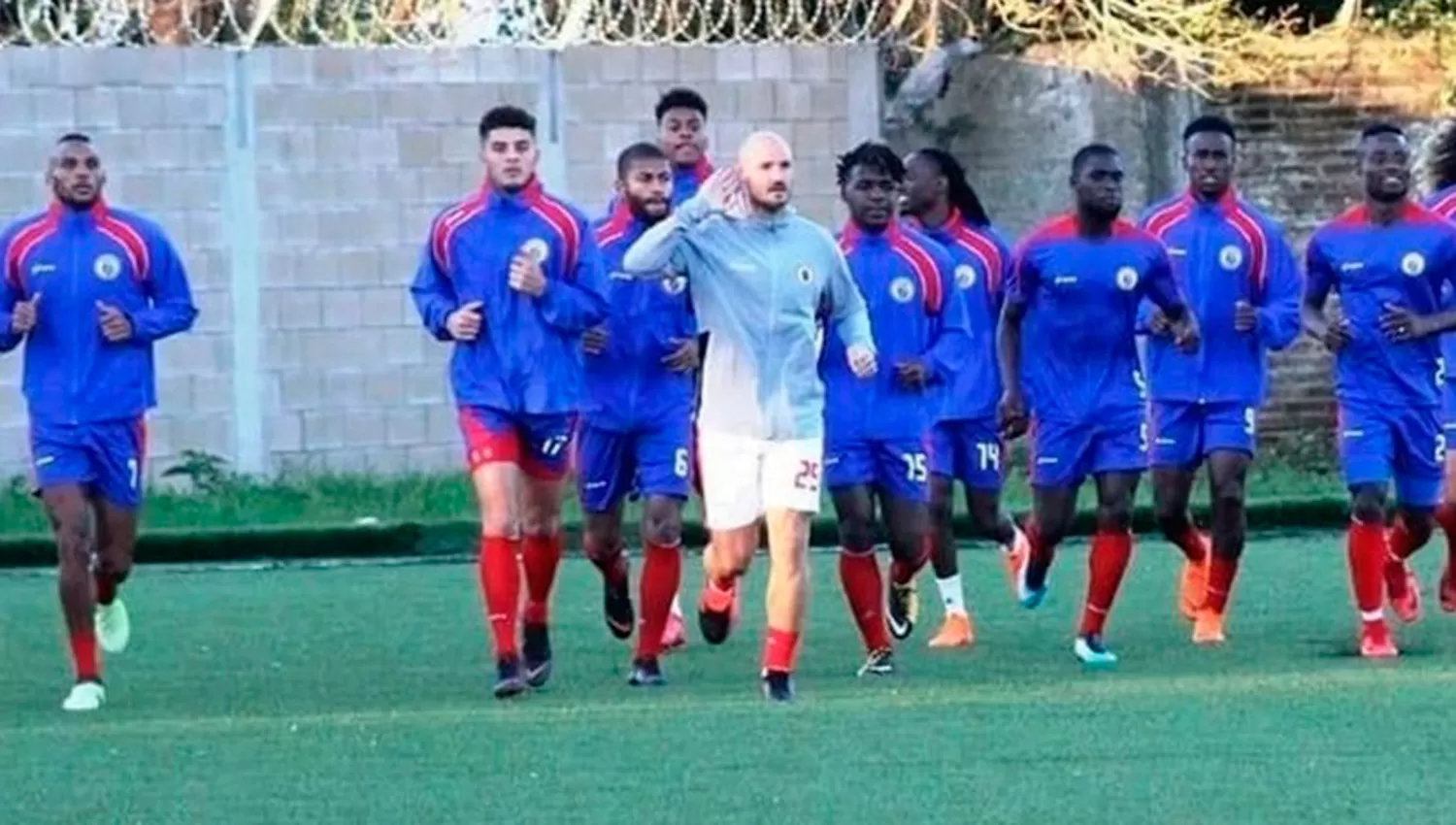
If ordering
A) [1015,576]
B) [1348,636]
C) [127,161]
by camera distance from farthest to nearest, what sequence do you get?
[127,161] → [1015,576] → [1348,636]

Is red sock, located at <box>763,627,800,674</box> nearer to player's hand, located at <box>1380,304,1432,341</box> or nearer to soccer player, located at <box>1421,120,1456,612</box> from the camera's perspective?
player's hand, located at <box>1380,304,1432,341</box>

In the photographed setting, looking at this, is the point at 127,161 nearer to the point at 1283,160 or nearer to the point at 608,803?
the point at 1283,160

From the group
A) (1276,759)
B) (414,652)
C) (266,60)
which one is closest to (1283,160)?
(266,60)

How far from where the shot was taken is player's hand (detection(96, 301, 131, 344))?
14859mm

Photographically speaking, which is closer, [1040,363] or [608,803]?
[608,803]

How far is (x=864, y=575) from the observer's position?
15641 millimetres

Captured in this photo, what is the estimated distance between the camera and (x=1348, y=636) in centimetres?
1656

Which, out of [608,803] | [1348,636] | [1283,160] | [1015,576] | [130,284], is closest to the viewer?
[608,803]

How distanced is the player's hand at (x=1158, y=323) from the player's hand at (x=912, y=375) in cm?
99

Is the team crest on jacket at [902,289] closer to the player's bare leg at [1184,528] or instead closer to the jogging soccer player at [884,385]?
the jogging soccer player at [884,385]

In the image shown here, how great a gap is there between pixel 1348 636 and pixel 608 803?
6370 mm

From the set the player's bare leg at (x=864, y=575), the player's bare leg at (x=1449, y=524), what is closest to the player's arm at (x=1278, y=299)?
the player's bare leg at (x=1449, y=524)

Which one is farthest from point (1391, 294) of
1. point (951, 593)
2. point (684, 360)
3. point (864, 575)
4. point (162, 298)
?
point (162, 298)

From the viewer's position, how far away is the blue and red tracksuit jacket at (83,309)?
15.0 m
